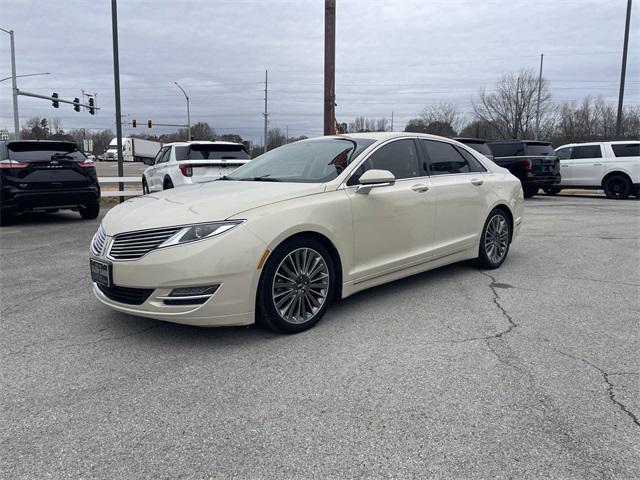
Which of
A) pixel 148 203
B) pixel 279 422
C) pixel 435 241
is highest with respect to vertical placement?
pixel 148 203

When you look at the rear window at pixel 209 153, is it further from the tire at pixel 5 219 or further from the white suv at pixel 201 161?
the tire at pixel 5 219

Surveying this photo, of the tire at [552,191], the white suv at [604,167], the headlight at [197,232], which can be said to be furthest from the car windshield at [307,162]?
the tire at [552,191]

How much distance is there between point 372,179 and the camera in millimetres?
4359

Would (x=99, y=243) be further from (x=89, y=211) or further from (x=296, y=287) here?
(x=89, y=211)

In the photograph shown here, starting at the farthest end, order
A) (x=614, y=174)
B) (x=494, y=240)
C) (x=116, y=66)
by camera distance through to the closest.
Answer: (x=614, y=174), (x=116, y=66), (x=494, y=240)

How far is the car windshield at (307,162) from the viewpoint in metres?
4.63

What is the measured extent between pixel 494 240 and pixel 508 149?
11.4 m

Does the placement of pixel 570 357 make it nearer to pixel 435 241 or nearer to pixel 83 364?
pixel 435 241

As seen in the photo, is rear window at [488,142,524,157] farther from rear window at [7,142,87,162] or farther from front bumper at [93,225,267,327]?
front bumper at [93,225,267,327]

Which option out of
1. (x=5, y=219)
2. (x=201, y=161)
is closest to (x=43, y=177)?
(x=5, y=219)

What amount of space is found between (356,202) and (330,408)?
6.56 ft

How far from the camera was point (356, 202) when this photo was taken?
14.5ft

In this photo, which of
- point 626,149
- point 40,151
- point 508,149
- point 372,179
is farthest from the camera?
point 508,149

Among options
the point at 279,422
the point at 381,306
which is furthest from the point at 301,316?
the point at 279,422
